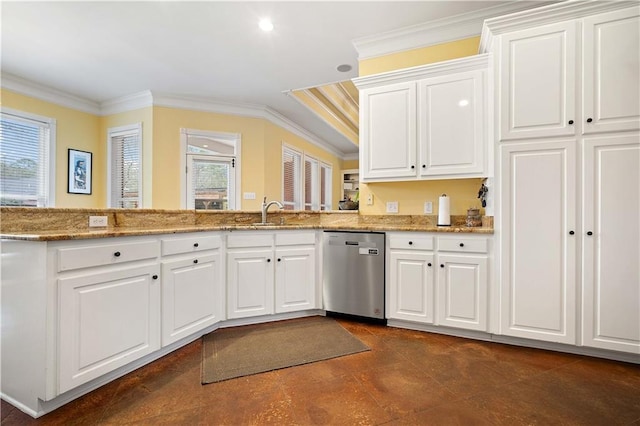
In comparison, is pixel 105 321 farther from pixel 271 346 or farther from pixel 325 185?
pixel 325 185

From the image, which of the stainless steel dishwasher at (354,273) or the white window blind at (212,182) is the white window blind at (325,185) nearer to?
the white window blind at (212,182)

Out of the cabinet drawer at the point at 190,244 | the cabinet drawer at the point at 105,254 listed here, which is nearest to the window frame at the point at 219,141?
the cabinet drawer at the point at 190,244

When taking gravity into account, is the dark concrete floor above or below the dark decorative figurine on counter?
below

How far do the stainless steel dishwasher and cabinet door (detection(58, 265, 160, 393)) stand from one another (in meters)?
1.45

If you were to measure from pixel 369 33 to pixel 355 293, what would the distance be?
8.30ft

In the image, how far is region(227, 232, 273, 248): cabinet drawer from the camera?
8.56ft

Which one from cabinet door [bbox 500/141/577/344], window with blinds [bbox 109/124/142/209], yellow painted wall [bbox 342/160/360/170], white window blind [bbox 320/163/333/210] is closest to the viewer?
cabinet door [bbox 500/141/577/344]

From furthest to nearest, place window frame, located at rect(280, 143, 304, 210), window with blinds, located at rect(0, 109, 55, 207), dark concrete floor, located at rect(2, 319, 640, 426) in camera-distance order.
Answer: window frame, located at rect(280, 143, 304, 210) → window with blinds, located at rect(0, 109, 55, 207) → dark concrete floor, located at rect(2, 319, 640, 426)

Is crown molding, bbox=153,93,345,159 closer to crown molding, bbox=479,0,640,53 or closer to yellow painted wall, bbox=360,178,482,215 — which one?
yellow painted wall, bbox=360,178,482,215

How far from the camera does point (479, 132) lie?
2.50m

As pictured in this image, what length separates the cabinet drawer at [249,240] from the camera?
261cm

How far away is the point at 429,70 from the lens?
2.63 metres

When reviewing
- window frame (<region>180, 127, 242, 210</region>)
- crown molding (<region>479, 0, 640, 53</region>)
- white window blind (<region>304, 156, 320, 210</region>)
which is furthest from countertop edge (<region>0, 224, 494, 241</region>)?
white window blind (<region>304, 156, 320, 210</region>)

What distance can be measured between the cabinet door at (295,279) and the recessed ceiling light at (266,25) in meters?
2.10
